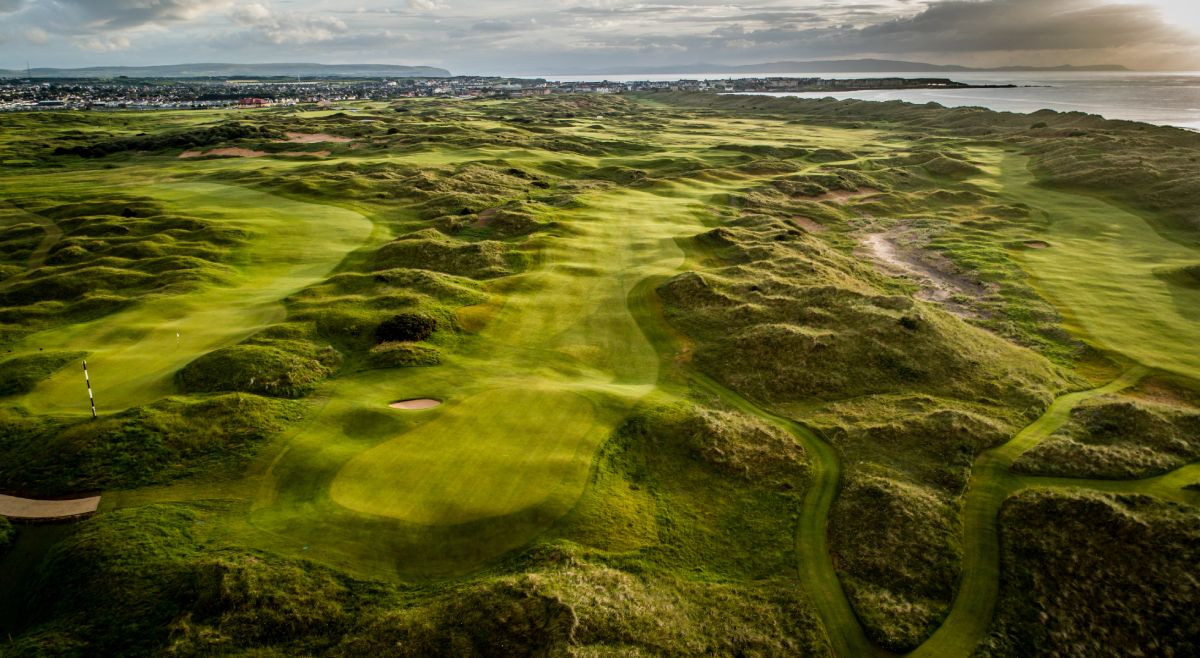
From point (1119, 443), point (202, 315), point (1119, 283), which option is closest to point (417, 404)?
point (202, 315)

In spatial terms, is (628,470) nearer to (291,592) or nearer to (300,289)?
(291,592)

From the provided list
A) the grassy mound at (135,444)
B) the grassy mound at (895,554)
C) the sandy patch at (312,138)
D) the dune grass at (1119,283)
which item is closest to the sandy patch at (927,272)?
the dune grass at (1119,283)

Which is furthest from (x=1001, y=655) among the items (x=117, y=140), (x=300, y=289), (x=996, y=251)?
(x=117, y=140)

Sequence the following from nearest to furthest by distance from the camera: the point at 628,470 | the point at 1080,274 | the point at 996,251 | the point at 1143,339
→ the point at 628,470
the point at 1143,339
the point at 1080,274
the point at 996,251

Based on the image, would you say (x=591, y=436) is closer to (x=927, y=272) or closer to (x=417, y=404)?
(x=417, y=404)

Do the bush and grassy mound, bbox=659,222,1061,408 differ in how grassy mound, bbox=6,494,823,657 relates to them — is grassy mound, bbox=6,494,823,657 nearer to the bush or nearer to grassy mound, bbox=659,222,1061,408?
grassy mound, bbox=659,222,1061,408

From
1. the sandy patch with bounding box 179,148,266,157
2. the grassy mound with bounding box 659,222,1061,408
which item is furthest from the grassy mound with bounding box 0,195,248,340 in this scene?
the sandy patch with bounding box 179,148,266,157
